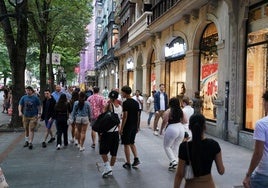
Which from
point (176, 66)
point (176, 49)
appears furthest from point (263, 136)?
point (176, 66)

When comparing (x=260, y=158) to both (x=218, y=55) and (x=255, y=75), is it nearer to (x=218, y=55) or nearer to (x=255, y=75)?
(x=255, y=75)

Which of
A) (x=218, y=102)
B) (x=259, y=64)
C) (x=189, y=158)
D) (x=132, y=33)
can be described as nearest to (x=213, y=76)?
(x=218, y=102)

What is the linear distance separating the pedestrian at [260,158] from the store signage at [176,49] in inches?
559

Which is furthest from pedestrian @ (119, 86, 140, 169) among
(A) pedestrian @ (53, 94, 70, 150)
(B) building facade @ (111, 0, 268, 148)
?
(B) building facade @ (111, 0, 268, 148)

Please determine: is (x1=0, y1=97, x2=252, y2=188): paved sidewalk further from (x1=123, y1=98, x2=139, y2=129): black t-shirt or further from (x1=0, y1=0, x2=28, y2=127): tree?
(x1=0, y1=0, x2=28, y2=127): tree

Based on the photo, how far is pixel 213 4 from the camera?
13586 millimetres

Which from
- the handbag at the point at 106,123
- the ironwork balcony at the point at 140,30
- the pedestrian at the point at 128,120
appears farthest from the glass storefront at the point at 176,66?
the handbag at the point at 106,123

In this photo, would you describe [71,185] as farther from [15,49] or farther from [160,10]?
[160,10]

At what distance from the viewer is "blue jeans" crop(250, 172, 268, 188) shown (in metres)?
3.86

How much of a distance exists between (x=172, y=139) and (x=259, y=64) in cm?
472

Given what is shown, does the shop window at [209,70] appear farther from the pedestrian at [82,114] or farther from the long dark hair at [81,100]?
the long dark hair at [81,100]

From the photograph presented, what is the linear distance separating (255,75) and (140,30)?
13732 millimetres

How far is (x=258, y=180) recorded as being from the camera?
12.8 feet

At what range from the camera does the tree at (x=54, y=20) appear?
878 inches
